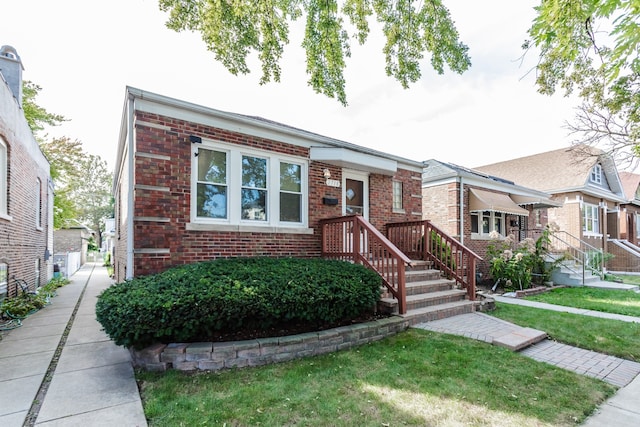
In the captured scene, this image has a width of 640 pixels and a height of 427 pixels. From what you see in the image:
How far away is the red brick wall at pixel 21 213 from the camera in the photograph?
22.7 feet

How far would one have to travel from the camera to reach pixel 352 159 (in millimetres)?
7504

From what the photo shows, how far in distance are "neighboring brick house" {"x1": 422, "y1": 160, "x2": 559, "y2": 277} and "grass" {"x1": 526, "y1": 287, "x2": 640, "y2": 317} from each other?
2537 millimetres

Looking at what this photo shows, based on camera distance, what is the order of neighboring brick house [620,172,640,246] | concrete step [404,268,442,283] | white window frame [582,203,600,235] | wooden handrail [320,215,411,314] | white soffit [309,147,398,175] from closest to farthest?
1. wooden handrail [320,215,411,314]
2. concrete step [404,268,442,283]
3. white soffit [309,147,398,175]
4. white window frame [582,203,600,235]
5. neighboring brick house [620,172,640,246]

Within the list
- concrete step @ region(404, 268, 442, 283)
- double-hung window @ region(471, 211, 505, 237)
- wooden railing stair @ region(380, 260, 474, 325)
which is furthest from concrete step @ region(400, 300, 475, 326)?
double-hung window @ region(471, 211, 505, 237)

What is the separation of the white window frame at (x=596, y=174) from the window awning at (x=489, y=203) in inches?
367

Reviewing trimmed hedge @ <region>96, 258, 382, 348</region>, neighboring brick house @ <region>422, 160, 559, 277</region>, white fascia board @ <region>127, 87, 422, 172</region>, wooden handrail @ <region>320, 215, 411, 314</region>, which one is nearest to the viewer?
trimmed hedge @ <region>96, 258, 382, 348</region>

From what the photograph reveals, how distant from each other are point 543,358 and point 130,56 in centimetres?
856

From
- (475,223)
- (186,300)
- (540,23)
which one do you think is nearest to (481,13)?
(540,23)

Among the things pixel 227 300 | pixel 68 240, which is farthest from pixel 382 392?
pixel 68 240

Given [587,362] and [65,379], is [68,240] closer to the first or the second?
[65,379]

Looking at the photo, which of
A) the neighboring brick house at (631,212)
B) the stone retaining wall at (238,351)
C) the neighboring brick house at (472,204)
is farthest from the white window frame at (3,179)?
the neighboring brick house at (631,212)

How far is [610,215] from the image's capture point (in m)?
19.7

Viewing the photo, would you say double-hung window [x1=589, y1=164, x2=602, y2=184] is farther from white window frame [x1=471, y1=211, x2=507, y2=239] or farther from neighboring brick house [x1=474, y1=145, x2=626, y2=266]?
white window frame [x1=471, y1=211, x2=507, y2=239]

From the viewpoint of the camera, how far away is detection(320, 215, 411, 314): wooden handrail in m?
5.63
